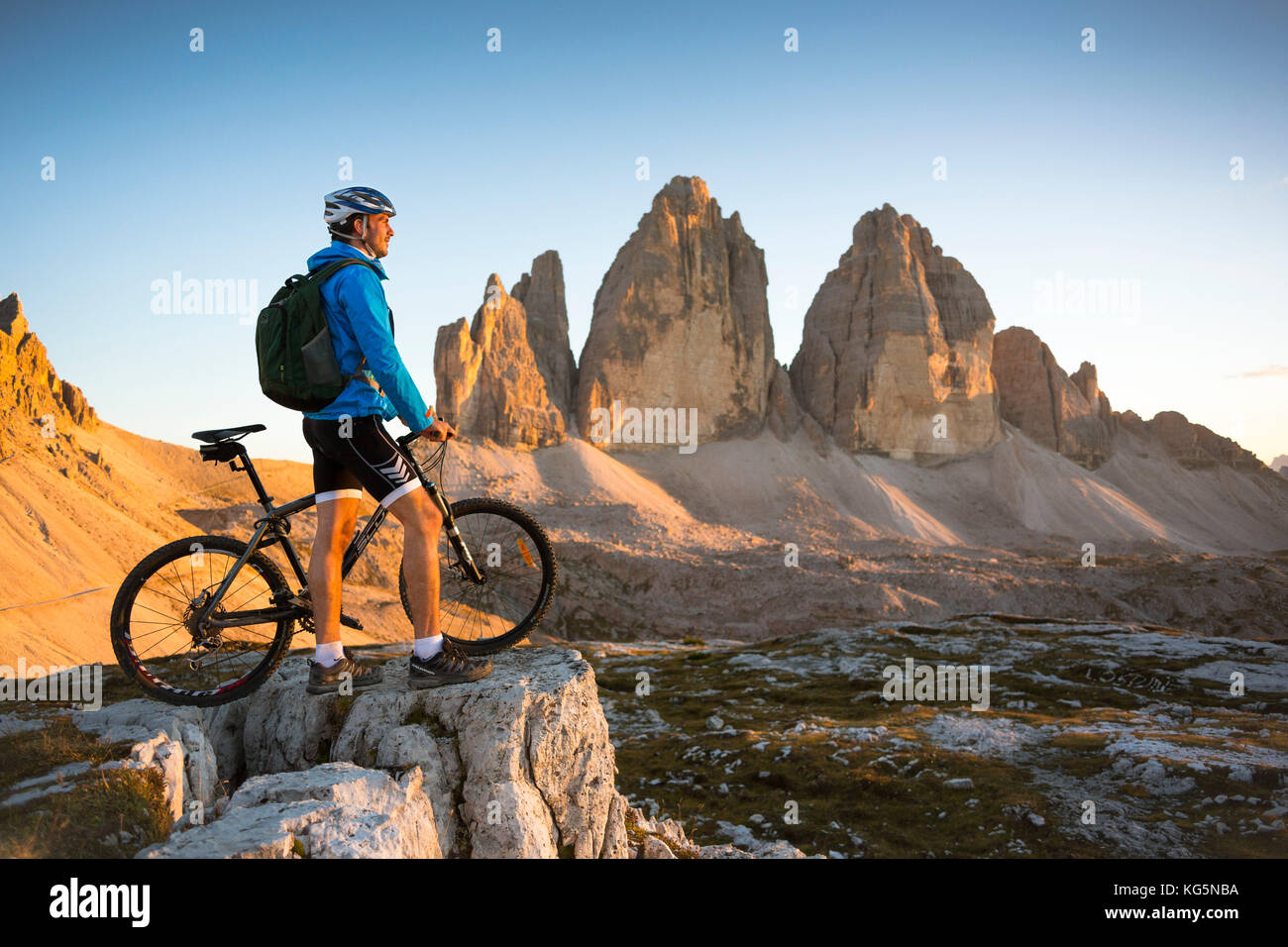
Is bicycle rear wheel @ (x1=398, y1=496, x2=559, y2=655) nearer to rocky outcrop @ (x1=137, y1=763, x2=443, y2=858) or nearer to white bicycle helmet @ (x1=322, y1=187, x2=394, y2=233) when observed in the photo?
rocky outcrop @ (x1=137, y1=763, x2=443, y2=858)

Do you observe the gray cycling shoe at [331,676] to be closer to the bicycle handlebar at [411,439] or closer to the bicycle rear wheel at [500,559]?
the bicycle rear wheel at [500,559]

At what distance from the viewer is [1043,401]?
121 meters

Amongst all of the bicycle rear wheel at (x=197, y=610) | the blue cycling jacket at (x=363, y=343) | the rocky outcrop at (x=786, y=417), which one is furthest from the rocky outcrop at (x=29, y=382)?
the rocky outcrop at (x=786, y=417)

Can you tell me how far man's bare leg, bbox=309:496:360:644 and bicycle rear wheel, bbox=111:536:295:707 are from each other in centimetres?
59

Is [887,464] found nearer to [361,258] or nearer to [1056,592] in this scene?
[1056,592]

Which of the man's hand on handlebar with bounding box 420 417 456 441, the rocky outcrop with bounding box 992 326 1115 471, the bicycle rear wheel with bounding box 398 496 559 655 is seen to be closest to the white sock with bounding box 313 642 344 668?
the bicycle rear wheel with bounding box 398 496 559 655

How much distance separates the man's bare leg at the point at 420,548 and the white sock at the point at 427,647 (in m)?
0.23

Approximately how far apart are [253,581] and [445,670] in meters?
1.90

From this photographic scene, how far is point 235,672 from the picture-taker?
7262 mm

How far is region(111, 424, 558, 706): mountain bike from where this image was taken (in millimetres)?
6039

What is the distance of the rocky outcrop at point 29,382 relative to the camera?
41.4 m

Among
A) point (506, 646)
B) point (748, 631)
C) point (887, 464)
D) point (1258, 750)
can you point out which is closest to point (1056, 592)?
point (748, 631)
